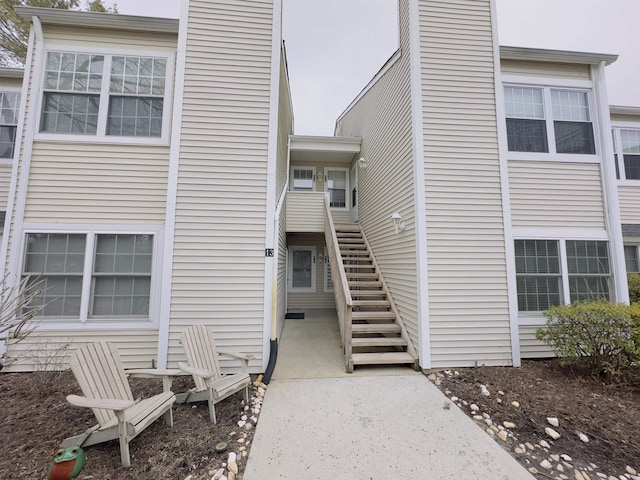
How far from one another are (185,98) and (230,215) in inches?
80.3

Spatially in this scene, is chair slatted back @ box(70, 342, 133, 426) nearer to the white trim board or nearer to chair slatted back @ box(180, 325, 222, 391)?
chair slatted back @ box(180, 325, 222, 391)

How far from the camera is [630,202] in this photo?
262 inches

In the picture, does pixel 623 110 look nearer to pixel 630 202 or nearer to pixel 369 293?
pixel 630 202

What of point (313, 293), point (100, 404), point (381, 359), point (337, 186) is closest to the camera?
point (100, 404)

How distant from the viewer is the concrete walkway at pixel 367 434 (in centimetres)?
222

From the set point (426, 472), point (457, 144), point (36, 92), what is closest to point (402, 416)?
point (426, 472)

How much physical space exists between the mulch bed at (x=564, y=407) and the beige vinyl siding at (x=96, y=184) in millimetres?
5285

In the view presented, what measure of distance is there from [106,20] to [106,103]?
1.30 metres

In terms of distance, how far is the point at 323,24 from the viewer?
1231 cm

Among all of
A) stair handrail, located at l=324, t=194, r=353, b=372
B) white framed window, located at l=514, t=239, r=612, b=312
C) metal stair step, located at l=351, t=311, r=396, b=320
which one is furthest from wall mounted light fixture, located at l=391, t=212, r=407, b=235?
white framed window, located at l=514, t=239, r=612, b=312

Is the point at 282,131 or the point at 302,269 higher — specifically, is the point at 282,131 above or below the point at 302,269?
above

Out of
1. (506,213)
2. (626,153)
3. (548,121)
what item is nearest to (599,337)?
(506,213)

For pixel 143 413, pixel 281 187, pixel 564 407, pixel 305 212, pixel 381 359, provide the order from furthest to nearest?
pixel 305 212, pixel 281 187, pixel 381 359, pixel 564 407, pixel 143 413

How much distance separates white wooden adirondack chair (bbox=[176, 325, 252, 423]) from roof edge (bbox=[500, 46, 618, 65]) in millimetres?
6826
